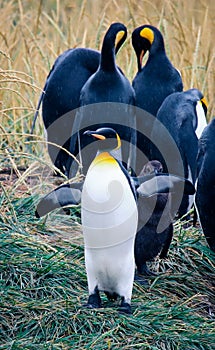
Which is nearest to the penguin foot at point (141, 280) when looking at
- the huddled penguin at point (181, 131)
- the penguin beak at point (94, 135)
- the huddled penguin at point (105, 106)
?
the penguin beak at point (94, 135)

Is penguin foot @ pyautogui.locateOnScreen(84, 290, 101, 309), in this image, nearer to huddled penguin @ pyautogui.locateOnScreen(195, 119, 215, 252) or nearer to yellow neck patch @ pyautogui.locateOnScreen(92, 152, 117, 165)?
yellow neck patch @ pyautogui.locateOnScreen(92, 152, 117, 165)

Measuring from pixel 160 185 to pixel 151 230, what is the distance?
1.93 ft

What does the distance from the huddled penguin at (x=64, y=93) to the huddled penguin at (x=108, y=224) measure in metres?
2.66

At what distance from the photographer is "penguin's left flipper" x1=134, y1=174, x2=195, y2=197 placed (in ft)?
13.6

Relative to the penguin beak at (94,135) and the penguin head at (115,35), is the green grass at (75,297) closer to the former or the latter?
the penguin beak at (94,135)

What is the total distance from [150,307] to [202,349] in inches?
14.2

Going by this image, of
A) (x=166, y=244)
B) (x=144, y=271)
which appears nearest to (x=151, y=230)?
(x=166, y=244)

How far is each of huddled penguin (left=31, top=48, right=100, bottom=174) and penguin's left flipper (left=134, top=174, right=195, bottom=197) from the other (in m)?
2.42

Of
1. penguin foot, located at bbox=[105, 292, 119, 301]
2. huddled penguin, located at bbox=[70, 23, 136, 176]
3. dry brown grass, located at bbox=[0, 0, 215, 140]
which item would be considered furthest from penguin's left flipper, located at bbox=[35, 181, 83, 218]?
dry brown grass, located at bbox=[0, 0, 215, 140]

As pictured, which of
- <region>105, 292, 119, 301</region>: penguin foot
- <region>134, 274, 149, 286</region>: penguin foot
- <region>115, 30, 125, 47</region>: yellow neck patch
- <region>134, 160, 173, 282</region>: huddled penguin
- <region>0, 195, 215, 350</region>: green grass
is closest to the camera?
<region>0, 195, 215, 350</region>: green grass

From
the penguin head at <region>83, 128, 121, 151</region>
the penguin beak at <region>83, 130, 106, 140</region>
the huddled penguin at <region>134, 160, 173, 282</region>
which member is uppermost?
the penguin beak at <region>83, 130, 106, 140</region>

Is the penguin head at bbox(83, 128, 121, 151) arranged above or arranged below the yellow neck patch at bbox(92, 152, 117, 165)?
above

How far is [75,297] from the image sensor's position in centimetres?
411

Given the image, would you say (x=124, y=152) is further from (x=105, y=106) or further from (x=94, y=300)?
(x=94, y=300)
